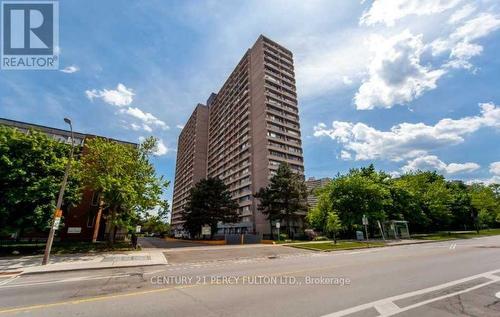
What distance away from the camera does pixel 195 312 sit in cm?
593

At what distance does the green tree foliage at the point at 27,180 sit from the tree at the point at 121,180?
7.10ft

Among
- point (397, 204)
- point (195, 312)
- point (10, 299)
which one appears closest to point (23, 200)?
point (10, 299)

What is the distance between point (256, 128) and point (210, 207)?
2940 cm

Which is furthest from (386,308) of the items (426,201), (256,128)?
(256,128)

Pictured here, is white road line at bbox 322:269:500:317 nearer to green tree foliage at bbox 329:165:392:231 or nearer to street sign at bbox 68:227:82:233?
green tree foliage at bbox 329:165:392:231

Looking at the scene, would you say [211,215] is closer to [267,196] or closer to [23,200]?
[267,196]

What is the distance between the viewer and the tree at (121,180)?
22.7 metres

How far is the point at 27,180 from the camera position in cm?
2025

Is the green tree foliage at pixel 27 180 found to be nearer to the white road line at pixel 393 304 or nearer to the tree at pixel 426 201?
the white road line at pixel 393 304

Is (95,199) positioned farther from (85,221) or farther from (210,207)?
(210,207)

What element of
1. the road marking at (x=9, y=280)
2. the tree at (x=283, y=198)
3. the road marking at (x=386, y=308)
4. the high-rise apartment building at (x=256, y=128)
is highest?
the high-rise apartment building at (x=256, y=128)

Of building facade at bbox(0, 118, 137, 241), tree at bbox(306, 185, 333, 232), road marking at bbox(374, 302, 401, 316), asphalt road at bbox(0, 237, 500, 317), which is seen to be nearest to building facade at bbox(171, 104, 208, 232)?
building facade at bbox(0, 118, 137, 241)

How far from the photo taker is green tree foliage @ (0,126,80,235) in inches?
767

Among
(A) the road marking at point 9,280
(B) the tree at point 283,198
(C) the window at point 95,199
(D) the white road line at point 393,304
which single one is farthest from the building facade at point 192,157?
(D) the white road line at point 393,304
